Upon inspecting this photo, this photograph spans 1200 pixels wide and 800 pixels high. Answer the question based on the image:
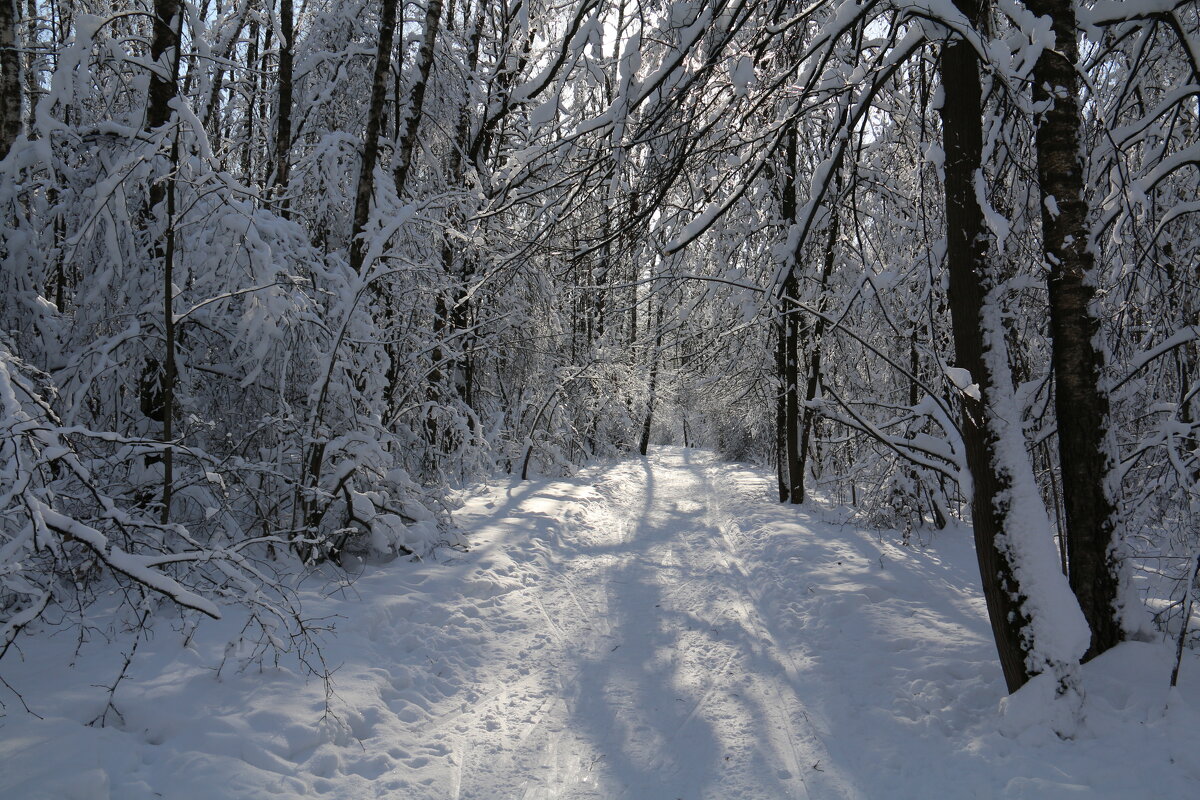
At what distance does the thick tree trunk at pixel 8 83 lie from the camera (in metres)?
4.75

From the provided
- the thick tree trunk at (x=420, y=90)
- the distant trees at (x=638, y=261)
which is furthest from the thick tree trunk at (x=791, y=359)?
the thick tree trunk at (x=420, y=90)

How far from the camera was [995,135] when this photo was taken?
380cm

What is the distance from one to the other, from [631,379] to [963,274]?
50.8ft

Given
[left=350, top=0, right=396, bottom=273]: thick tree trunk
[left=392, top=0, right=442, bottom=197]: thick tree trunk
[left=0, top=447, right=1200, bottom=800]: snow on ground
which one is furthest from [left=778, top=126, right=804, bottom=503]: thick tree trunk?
[left=350, top=0, right=396, bottom=273]: thick tree trunk

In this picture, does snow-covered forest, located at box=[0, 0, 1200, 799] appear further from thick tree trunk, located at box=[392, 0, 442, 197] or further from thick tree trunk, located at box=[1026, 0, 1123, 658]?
thick tree trunk, located at box=[392, 0, 442, 197]

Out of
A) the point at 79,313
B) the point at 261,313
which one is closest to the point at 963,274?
the point at 261,313

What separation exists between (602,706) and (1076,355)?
3.88 meters

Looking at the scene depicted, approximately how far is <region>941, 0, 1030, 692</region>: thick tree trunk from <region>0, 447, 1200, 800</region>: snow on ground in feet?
2.16

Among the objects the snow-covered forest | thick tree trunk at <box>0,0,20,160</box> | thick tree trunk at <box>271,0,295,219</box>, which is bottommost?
the snow-covered forest

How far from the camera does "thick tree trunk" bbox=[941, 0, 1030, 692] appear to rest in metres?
3.85

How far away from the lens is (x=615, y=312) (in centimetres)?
564

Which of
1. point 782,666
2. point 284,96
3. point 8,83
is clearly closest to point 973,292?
point 782,666

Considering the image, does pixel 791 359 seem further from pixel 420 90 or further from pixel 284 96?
pixel 284 96

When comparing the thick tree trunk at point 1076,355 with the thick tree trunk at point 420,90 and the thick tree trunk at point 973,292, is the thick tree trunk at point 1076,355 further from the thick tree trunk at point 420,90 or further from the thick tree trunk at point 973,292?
the thick tree trunk at point 420,90
